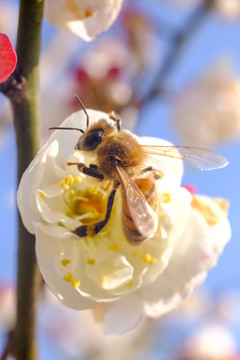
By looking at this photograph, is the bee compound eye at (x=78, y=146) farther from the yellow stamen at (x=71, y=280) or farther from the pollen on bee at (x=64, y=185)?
the yellow stamen at (x=71, y=280)

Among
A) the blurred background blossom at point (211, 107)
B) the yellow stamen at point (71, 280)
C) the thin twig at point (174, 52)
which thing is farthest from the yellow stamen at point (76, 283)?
the blurred background blossom at point (211, 107)

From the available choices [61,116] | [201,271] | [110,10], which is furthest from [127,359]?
[110,10]

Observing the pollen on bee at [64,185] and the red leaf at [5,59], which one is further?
the pollen on bee at [64,185]

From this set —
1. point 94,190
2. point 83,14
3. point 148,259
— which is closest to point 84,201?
point 94,190

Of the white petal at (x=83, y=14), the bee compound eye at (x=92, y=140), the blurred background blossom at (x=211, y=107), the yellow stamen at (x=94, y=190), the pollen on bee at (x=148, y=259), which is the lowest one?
the blurred background blossom at (x=211, y=107)

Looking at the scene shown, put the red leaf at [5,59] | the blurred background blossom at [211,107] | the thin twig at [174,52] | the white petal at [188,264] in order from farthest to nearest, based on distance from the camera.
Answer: the blurred background blossom at [211,107] < the thin twig at [174,52] < the white petal at [188,264] < the red leaf at [5,59]

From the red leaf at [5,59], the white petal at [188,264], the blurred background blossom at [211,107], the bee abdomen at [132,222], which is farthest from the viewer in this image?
the blurred background blossom at [211,107]

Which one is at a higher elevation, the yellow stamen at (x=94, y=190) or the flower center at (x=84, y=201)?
the yellow stamen at (x=94, y=190)

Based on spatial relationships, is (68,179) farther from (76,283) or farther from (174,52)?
(174,52)
